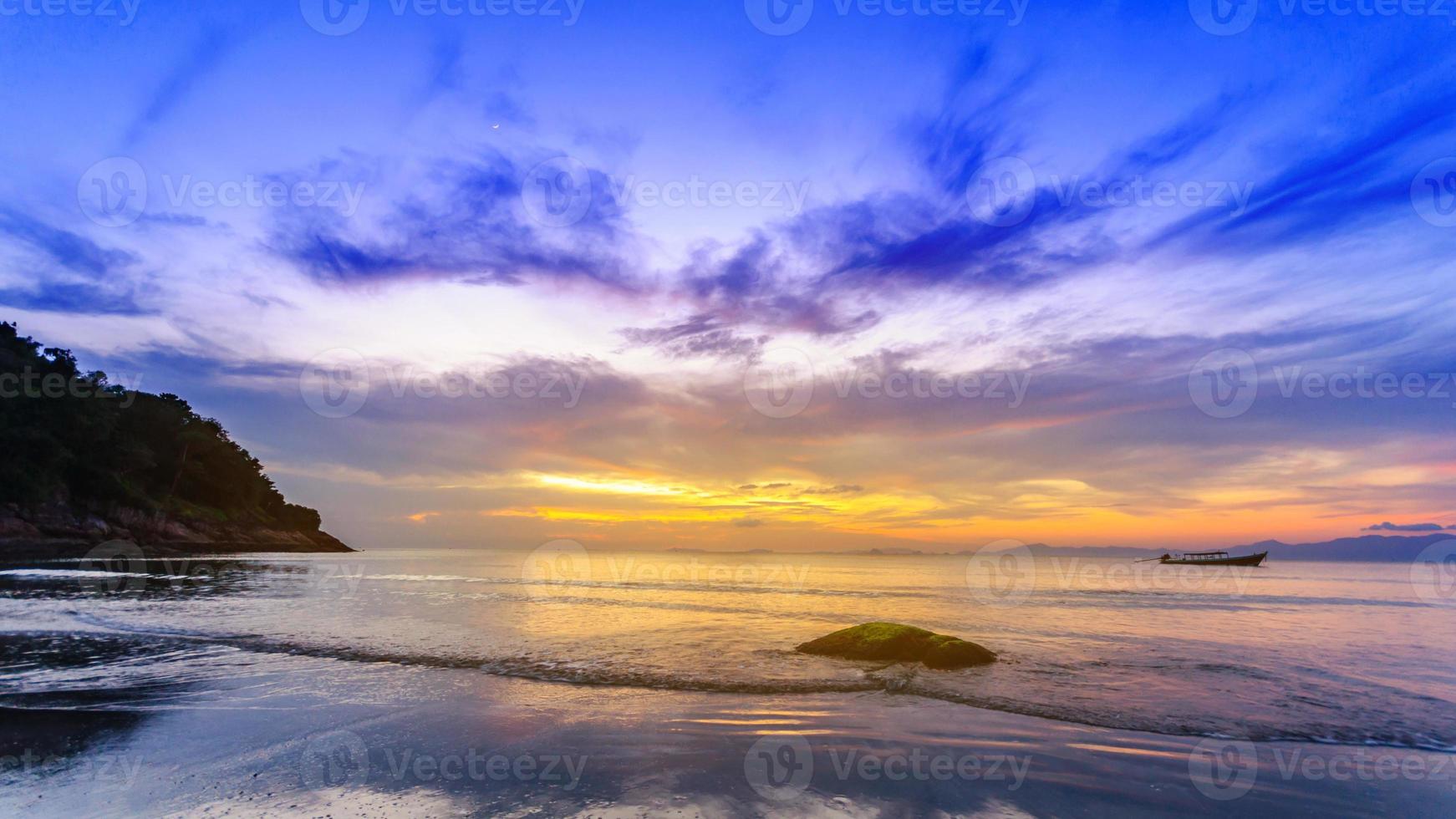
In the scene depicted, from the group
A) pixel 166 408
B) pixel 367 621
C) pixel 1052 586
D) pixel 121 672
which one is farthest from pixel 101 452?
pixel 1052 586

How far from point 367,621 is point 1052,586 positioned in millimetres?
64805

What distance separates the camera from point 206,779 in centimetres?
862

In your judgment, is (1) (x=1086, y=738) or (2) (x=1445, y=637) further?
(2) (x=1445, y=637)

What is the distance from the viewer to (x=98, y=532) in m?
86.1

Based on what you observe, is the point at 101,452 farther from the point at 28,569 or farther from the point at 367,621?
the point at 367,621

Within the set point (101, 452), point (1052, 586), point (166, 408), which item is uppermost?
point (166, 408)

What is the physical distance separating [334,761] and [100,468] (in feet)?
372
